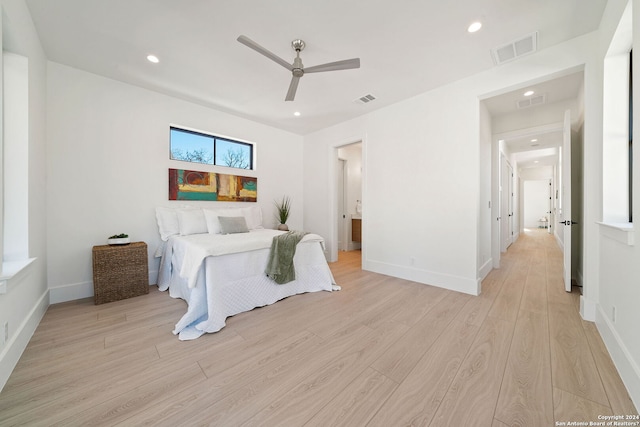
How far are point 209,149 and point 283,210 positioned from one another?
172 cm

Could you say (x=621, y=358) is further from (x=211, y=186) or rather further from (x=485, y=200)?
(x=211, y=186)

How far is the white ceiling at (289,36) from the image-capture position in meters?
1.93

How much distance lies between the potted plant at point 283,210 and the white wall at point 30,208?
2991 millimetres

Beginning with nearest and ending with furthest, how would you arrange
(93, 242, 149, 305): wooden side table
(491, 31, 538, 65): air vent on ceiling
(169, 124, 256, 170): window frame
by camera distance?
(491, 31, 538, 65): air vent on ceiling
(93, 242, 149, 305): wooden side table
(169, 124, 256, 170): window frame

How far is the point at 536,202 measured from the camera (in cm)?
1180

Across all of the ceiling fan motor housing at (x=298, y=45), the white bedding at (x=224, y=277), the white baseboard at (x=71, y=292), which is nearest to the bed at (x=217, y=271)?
the white bedding at (x=224, y=277)

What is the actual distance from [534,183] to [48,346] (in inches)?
654

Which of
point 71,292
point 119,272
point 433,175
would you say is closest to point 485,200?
point 433,175

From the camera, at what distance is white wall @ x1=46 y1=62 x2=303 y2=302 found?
2691mm

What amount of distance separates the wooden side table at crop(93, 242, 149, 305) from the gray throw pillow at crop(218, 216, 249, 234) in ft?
3.09

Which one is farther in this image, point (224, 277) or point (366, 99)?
point (366, 99)

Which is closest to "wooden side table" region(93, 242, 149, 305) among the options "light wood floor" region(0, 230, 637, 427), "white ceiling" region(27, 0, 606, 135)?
"light wood floor" region(0, 230, 637, 427)

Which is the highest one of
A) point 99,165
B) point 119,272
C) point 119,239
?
point 99,165

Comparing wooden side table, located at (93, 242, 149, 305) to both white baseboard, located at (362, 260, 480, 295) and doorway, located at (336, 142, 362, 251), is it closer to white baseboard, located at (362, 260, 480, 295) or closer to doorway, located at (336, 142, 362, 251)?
white baseboard, located at (362, 260, 480, 295)
